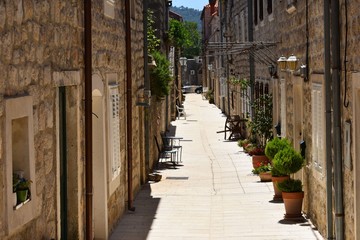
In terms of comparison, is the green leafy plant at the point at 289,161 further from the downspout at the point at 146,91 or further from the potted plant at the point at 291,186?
the downspout at the point at 146,91

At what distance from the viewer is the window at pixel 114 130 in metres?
11.7

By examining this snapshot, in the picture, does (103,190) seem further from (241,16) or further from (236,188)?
(241,16)

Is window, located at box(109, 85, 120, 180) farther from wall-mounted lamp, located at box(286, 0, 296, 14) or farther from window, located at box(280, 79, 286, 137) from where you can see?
window, located at box(280, 79, 286, 137)

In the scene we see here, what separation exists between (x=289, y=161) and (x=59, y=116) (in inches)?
200

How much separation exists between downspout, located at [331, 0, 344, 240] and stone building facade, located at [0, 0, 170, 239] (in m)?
3.05

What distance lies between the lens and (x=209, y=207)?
14039 mm

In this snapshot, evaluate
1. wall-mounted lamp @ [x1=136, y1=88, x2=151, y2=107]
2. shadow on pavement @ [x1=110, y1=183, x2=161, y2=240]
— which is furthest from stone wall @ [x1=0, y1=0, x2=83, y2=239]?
wall-mounted lamp @ [x1=136, y1=88, x2=151, y2=107]

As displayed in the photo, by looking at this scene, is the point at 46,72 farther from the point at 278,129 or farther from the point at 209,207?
the point at 278,129

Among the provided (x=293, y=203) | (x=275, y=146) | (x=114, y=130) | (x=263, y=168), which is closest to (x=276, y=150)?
(x=275, y=146)

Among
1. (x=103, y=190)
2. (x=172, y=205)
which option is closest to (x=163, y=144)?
(x=172, y=205)

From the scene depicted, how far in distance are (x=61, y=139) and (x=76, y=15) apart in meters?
1.48

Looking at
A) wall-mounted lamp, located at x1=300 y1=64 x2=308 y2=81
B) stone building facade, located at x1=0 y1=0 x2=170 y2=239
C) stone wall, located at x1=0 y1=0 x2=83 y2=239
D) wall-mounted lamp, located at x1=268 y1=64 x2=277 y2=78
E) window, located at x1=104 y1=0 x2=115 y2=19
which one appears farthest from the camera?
wall-mounted lamp, located at x1=268 y1=64 x2=277 y2=78

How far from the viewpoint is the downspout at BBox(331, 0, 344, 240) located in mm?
9062

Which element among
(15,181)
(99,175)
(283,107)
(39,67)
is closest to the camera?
(15,181)
